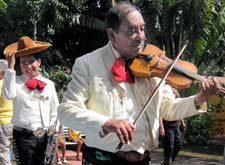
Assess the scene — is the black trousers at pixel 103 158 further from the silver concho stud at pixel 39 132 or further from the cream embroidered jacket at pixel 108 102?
the silver concho stud at pixel 39 132

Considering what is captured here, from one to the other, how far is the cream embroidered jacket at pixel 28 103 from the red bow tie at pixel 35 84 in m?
0.04

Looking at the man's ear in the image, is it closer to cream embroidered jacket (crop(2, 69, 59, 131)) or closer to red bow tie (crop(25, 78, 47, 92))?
cream embroidered jacket (crop(2, 69, 59, 131))

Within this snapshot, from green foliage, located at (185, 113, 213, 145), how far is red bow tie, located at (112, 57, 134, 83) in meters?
9.60

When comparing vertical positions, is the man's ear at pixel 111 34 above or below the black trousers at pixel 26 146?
above

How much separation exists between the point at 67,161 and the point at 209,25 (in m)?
5.18

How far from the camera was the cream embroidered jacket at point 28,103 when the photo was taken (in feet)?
16.5

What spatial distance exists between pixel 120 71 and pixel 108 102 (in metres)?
0.20

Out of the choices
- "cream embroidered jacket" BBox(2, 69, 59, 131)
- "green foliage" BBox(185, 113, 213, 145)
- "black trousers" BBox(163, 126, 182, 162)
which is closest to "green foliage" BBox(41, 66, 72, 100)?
"green foliage" BBox(185, 113, 213, 145)

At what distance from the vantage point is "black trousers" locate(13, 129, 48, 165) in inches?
200

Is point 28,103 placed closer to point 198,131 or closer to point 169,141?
point 169,141

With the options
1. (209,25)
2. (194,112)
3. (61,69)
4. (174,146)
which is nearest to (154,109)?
(194,112)

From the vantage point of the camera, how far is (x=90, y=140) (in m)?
2.99

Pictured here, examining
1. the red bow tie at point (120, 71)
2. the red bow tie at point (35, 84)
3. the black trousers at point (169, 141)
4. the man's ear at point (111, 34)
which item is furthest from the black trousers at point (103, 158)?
the black trousers at point (169, 141)

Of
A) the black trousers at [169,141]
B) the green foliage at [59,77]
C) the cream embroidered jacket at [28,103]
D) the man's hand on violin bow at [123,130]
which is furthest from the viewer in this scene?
the green foliage at [59,77]
